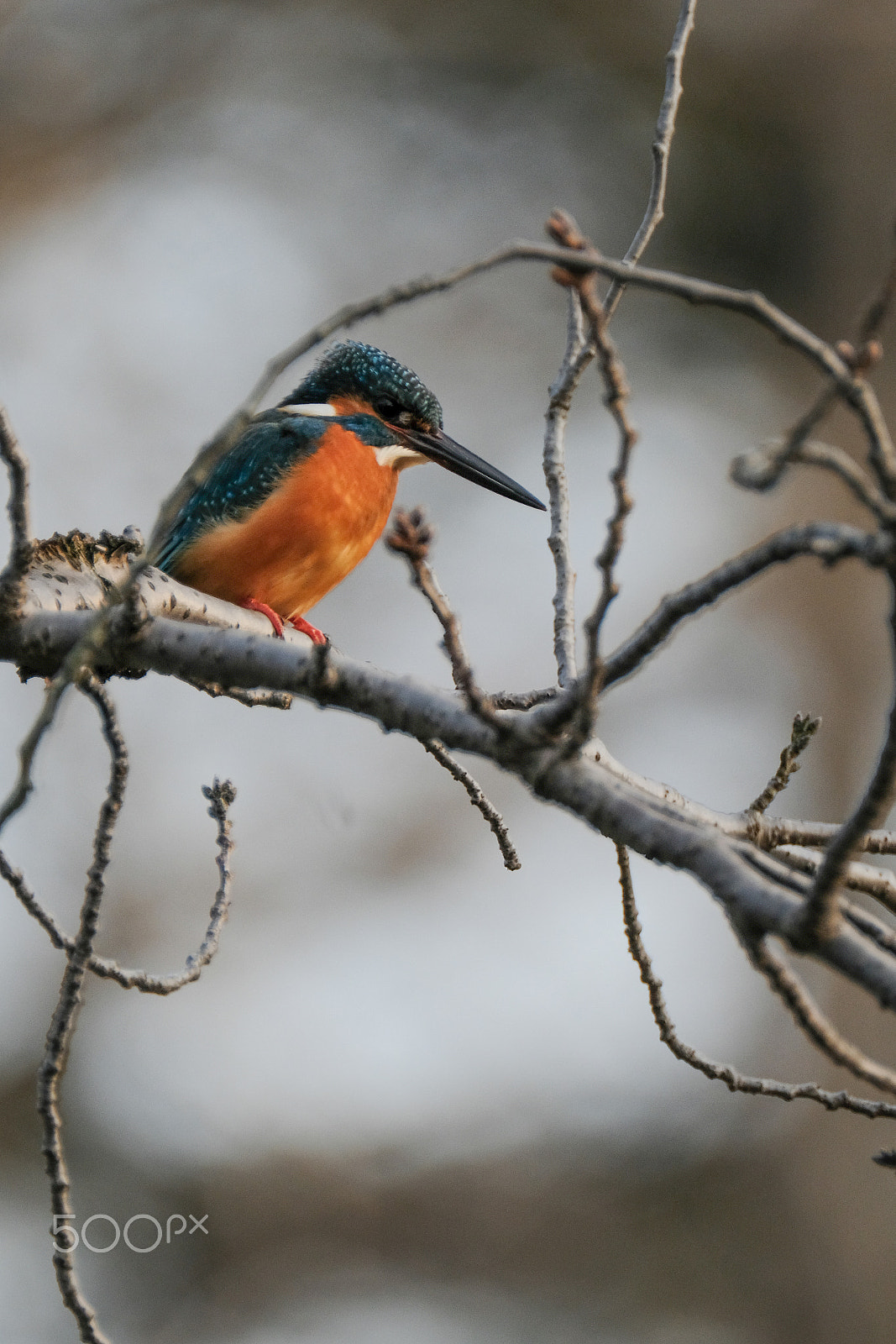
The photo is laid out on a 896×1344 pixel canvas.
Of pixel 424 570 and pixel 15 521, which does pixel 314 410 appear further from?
pixel 424 570

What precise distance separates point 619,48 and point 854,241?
3.07m

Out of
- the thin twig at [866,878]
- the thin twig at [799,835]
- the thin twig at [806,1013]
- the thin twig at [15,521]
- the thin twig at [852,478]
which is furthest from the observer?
the thin twig at [799,835]

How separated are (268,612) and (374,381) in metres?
1.22

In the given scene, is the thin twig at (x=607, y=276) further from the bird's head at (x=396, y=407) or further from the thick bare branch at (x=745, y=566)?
the bird's head at (x=396, y=407)

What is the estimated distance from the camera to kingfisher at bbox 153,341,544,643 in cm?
348

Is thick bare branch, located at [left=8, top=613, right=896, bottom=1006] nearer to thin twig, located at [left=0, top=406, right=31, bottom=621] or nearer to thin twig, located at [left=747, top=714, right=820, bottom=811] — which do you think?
thin twig, located at [left=0, top=406, right=31, bottom=621]

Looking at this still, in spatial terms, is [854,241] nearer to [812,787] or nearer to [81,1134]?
[812,787]

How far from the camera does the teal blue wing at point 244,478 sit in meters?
3.55

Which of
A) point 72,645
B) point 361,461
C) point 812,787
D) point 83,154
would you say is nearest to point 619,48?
Answer: point 83,154

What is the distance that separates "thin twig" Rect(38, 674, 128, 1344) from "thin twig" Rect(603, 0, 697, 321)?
110 cm

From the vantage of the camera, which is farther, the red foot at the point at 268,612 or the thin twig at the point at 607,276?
the red foot at the point at 268,612

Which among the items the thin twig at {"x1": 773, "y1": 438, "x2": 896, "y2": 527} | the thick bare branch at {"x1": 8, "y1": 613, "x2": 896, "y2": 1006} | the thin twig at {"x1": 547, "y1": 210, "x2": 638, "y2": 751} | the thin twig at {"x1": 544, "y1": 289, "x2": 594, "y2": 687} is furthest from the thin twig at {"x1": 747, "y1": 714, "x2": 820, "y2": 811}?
the thin twig at {"x1": 773, "y1": 438, "x2": 896, "y2": 527}

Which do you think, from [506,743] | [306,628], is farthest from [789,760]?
[306,628]

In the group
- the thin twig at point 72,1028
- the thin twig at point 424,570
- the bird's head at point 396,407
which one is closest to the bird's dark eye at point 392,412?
the bird's head at point 396,407
